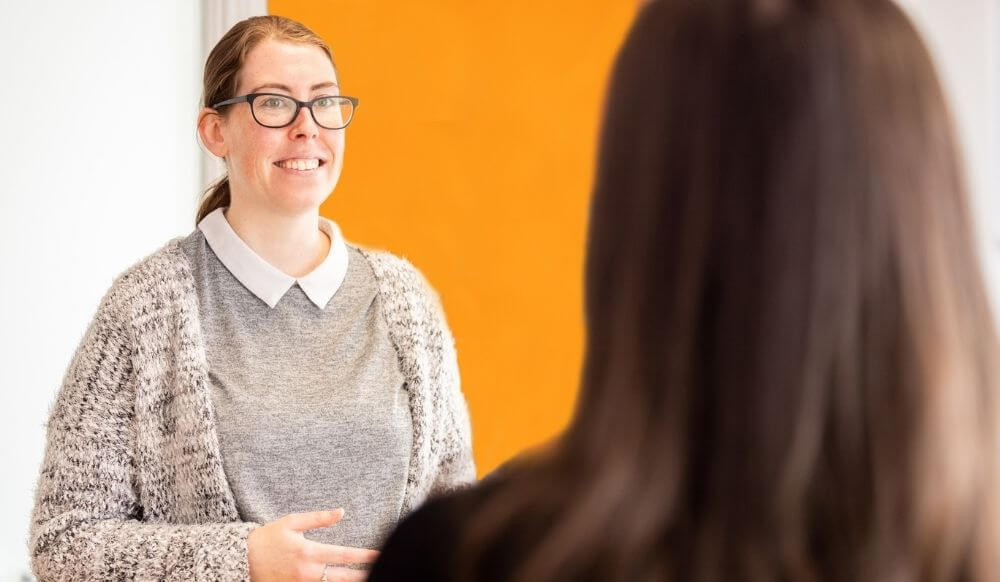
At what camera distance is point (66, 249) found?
2.47m

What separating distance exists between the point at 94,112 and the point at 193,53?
1.56 feet

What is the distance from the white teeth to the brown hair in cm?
16

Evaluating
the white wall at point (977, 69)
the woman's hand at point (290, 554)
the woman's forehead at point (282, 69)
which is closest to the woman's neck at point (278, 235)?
the woman's forehead at point (282, 69)

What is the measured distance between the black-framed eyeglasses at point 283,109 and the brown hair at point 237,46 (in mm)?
36

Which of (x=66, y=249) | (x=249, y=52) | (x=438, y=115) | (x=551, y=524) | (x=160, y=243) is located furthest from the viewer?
(x=438, y=115)

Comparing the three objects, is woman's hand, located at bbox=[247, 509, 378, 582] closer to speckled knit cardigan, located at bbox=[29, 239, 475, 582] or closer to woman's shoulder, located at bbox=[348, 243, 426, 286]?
speckled knit cardigan, located at bbox=[29, 239, 475, 582]

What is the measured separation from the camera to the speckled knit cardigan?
1538 millimetres

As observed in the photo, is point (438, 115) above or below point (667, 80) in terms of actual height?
above

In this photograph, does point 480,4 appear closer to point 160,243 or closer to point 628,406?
point 160,243

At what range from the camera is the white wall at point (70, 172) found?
2.28 m

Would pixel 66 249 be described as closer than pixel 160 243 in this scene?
Yes

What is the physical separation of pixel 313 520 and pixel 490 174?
186 cm

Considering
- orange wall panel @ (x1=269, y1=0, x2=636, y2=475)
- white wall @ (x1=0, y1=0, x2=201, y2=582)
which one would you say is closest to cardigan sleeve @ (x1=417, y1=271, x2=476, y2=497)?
white wall @ (x1=0, y1=0, x2=201, y2=582)

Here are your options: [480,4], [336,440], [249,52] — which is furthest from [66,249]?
[480,4]
